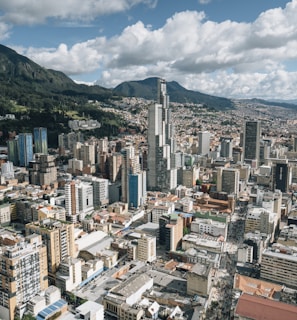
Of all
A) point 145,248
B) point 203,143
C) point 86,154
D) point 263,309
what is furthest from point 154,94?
point 263,309

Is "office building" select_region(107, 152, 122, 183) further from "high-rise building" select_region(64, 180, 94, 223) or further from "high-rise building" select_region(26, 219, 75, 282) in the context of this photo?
"high-rise building" select_region(26, 219, 75, 282)

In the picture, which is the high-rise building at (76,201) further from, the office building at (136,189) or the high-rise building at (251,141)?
the high-rise building at (251,141)

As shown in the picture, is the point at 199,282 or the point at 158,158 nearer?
the point at 199,282

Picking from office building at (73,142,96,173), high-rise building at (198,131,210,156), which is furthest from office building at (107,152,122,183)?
high-rise building at (198,131,210,156)

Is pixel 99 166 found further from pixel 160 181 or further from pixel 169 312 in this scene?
pixel 169 312

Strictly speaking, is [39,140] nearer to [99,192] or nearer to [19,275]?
[99,192]

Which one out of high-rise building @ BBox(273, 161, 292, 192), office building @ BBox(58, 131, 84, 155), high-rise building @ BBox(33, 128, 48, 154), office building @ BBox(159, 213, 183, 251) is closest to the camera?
office building @ BBox(159, 213, 183, 251)

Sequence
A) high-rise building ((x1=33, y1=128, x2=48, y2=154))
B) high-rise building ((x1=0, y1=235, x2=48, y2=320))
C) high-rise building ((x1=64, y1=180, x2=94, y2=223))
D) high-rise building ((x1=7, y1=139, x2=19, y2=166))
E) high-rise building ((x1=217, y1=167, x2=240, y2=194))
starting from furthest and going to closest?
high-rise building ((x1=33, y1=128, x2=48, y2=154)) → high-rise building ((x1=7, y1=139, x2=19, y2=166)) → high-rise building ((x1=217, y1=167, x2=240, y2=194)) → high-rise building ((x1=64, y1=180, x2=94, y2=223)) → high-rise building ((x1=0, y1=235, x2=48, y2=320))
